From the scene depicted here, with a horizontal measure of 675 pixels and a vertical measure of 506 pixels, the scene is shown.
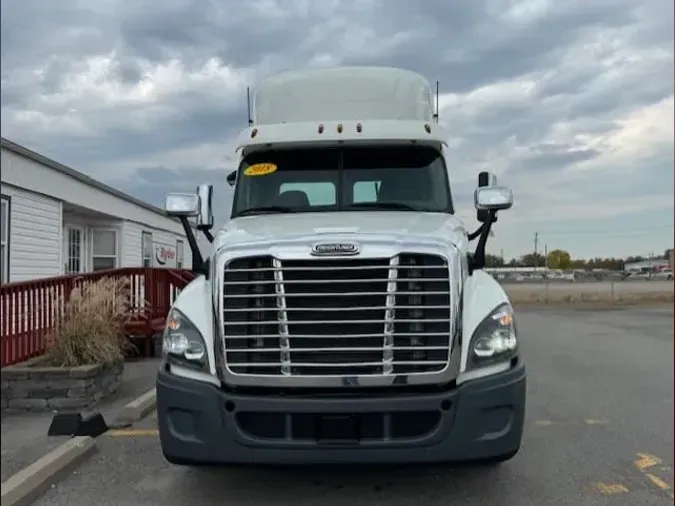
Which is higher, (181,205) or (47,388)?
(181,205)

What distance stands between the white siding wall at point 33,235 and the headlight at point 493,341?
30.4 feet

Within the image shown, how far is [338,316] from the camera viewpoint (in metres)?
4.15

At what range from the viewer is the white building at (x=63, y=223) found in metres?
11.6

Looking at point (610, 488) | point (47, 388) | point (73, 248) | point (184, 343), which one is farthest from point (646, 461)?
point (73, 248)

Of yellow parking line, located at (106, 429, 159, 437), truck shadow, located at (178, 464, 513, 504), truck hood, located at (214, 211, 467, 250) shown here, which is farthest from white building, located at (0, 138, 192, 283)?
truck shadow, located at (178, 464, 513, 504)

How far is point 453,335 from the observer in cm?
409

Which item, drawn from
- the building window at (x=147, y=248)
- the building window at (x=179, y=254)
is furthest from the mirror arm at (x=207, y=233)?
the building window at (x=179, y=254)

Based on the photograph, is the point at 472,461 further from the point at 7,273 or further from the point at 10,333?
the point at 7,273

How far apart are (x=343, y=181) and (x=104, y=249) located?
13896mm

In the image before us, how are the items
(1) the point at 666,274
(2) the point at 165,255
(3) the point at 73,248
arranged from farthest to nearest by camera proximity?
(2) the point at 165,255 → (3) the point at 73,248 → (1) the point at 666,274

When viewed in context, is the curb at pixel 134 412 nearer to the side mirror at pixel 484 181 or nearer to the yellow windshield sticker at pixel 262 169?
the yellow windshield sticker at pixel 262 169

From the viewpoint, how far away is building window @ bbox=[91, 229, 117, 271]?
58.2 ft

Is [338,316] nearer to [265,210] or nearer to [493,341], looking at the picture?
[493,341]

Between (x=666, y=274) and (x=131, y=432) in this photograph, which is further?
(x=666, y=274)
